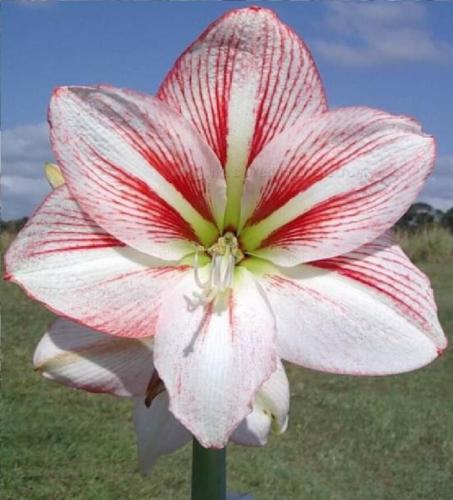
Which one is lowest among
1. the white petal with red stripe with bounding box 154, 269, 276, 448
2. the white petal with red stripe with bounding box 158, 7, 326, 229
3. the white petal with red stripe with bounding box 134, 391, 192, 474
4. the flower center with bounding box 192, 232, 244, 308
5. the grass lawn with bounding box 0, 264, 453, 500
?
the grass lawn with bounding box 0, 264, 453, 500

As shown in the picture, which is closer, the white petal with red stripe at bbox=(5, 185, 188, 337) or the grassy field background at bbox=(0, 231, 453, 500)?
the white petal with red stripe at bbox=(5, 185, 188, 337)

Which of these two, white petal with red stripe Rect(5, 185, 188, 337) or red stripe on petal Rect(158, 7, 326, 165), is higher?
red stripe on petal Rect(158, 7, 326, 165)

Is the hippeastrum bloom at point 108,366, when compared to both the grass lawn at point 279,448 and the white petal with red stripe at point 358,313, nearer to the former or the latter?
the white petal with red stripe at point 358,313

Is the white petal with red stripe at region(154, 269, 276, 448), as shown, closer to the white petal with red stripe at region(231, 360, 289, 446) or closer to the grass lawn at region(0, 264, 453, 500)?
the white petal with red stripe at region(231, 360, 289, 446)

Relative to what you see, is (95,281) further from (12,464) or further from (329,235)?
(12,464)

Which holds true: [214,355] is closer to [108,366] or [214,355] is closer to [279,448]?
[108,366]

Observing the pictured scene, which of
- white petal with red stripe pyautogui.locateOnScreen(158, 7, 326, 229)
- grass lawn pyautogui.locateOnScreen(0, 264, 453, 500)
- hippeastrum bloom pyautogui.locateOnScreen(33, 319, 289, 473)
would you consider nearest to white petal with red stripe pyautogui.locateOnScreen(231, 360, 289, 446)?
hippeastrum bloom pyautogui.locateOnScreen(33, 319, 289, 473)

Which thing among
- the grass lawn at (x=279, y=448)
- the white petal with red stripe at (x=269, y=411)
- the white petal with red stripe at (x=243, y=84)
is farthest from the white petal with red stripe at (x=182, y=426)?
the grass lawn at (x=279, y=448)
